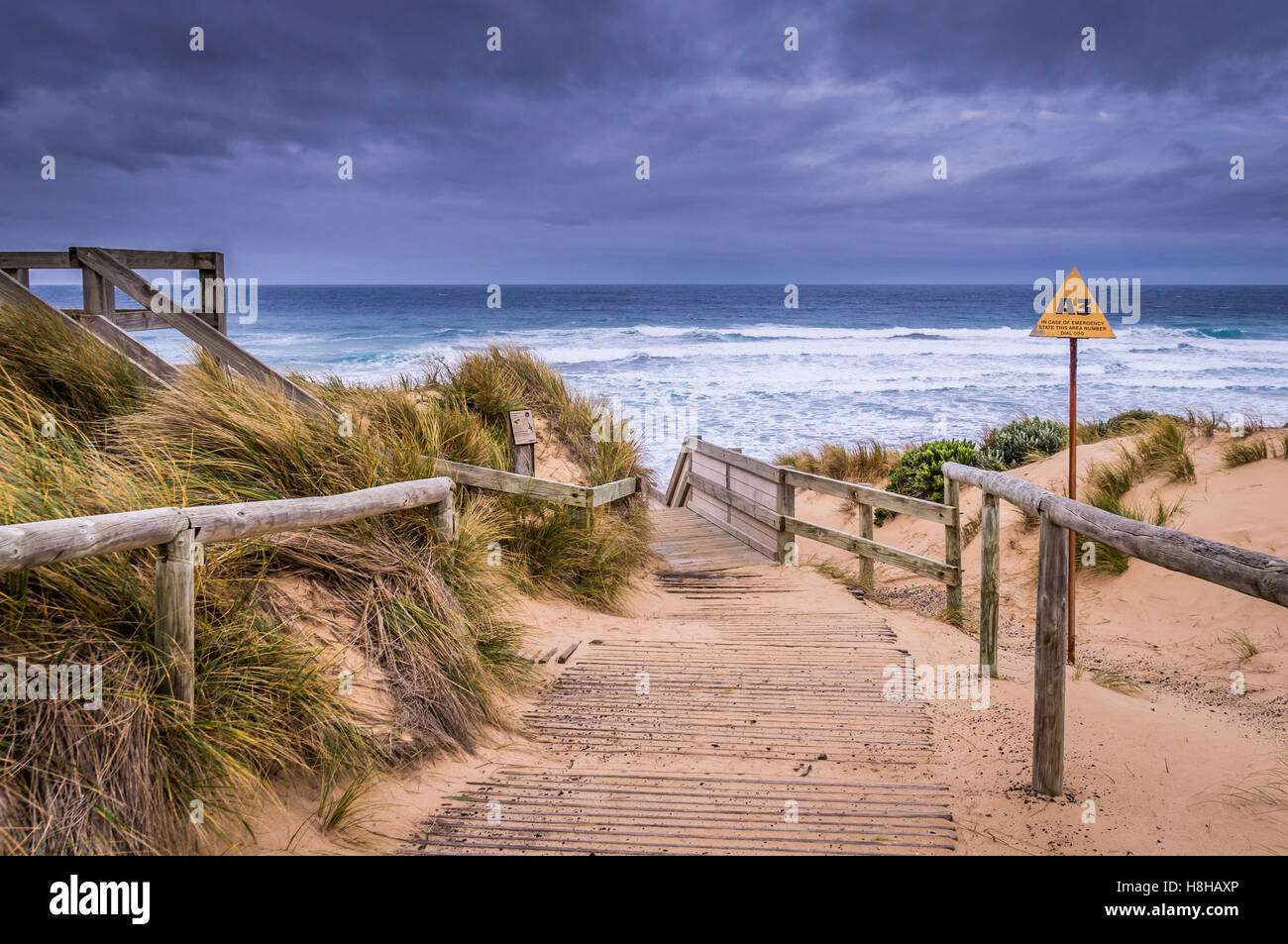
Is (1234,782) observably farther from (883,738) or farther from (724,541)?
(724,541)

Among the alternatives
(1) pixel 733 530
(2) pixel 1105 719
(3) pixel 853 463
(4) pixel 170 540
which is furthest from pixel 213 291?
(3) pixel 853 463

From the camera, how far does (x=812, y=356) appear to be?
39406 mm

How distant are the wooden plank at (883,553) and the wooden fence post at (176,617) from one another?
6.22m

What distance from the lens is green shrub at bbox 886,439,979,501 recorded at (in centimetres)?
1241

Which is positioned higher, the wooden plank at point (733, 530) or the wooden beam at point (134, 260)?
the wooden beam at point (134, 260)

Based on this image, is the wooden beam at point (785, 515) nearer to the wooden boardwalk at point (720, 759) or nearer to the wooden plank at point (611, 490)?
the wooden plank at point (611, 490)

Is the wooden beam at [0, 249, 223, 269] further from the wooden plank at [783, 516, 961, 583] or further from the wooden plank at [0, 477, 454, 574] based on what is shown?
the wooden plank at [783, 516, 961, 583]

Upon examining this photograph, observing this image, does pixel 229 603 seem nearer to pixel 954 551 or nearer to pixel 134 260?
pixel 134 260

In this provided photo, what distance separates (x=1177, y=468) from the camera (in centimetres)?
981

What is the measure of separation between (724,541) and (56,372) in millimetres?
8030

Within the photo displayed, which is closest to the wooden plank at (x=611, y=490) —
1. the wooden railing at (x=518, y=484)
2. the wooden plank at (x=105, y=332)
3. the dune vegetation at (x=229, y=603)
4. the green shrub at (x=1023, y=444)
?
the wooden railing at (x=518, y=484)

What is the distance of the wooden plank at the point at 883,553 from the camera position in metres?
7.74

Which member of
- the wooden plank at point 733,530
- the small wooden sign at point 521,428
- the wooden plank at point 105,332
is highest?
the wooden plank at point 105,332
